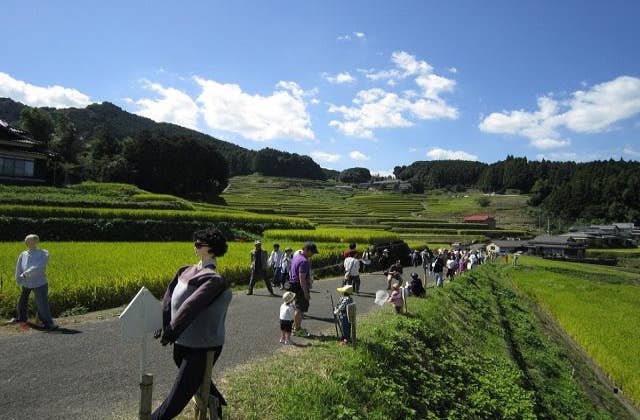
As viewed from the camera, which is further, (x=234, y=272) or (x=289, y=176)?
(x=289, y=176)

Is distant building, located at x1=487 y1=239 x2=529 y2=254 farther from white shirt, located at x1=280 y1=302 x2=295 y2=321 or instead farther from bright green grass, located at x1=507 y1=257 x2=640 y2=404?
white shirt, located at x1=280 y1=302 x2=295 y2=321

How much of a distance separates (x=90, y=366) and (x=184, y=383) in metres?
3.50

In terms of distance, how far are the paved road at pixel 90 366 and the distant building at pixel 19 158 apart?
89.2ft

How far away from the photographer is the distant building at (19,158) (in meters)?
30.3

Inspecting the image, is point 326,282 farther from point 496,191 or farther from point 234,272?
point 496,191

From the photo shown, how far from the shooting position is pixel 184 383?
13.3 feet

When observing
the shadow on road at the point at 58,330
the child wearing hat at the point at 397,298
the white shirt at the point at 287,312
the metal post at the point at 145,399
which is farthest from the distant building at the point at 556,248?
the metal post at the point at 145,399

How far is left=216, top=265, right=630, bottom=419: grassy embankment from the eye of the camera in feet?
19.0

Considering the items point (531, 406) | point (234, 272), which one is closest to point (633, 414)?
point (531, 406)

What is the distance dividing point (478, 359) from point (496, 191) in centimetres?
13541

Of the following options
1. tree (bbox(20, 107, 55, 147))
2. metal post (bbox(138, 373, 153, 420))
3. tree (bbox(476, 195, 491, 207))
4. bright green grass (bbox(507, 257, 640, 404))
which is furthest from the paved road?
tree (bbox(476, 195, 491, 207))

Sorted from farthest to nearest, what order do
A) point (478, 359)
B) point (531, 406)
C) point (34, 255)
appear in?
1. point (478, 359)
2. point (531, 406)
3. point (34, 255)

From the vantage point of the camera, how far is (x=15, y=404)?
17.1 ft

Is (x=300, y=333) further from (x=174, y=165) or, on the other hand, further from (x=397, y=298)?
(x=174, y=165)
